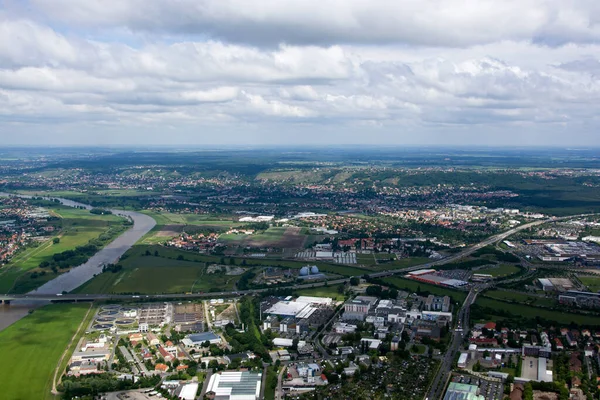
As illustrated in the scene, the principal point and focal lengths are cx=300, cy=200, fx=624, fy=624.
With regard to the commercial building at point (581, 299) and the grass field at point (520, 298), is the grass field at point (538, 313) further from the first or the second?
the commercial building at point (581, 299)

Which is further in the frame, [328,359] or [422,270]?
[422,270]

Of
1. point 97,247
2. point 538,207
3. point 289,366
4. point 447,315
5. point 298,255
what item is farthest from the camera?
point 538,207

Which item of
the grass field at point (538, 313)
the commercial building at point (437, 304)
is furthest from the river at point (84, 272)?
the grass field at point (538, 313)

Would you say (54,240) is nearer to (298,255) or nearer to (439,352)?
(298,255)

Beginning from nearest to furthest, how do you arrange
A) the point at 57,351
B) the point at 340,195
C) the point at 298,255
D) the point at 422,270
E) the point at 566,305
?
the point at 57,351 < the point at 566,305 < the point at 422,270 < the point at 298,255 < the point at 340,195

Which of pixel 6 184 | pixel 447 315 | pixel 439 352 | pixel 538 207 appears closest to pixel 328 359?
pixel 439 352

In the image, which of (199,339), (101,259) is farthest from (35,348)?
(101,259)
